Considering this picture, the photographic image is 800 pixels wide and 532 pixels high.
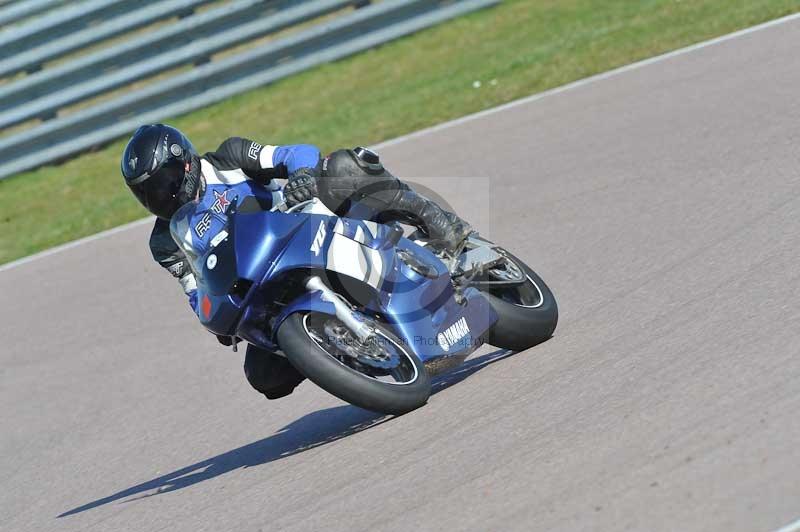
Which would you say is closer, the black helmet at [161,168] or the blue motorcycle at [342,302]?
the blue motorcycle at [342,302]

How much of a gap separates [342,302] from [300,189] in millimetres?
526

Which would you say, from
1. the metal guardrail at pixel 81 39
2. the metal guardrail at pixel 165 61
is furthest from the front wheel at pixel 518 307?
the metal guardrail at pixel 81 39

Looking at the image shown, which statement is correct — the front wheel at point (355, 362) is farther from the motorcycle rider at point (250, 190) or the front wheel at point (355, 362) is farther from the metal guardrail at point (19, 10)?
the metal guardrail at point (19, 10)

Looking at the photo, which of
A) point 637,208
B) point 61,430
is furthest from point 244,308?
point 637,208

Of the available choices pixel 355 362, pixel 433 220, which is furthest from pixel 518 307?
pixel 355 362

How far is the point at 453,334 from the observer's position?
213 inches

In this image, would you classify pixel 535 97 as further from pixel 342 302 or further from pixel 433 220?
pixel 342 302

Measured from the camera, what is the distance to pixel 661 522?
11.1ft

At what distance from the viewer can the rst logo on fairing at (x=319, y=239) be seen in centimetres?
497

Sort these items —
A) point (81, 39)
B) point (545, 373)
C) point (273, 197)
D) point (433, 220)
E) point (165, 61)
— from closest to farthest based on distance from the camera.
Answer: point (545, 373), point (433, 220), point (273, 197), point (81, 39), point (165, 61)

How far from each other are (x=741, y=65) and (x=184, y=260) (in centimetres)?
580

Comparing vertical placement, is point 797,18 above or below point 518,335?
below

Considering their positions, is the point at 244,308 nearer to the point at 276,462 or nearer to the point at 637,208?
the point at 276,462

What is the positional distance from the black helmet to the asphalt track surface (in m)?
1.23
